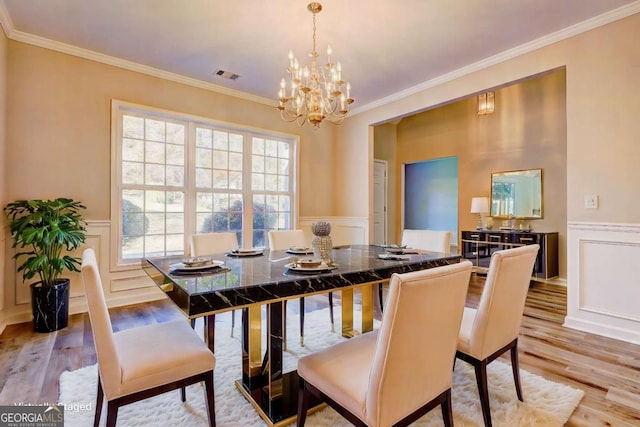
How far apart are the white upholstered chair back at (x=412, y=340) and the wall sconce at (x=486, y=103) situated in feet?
15.4

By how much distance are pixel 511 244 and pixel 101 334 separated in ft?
16.1

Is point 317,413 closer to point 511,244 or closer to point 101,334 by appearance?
point 101,334

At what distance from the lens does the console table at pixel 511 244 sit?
4391mm

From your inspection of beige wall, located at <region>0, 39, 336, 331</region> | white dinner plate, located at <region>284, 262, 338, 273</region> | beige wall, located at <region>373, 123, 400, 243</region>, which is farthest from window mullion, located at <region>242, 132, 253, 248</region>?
beige wall, located at <region>373, 123, 400, 243</region>

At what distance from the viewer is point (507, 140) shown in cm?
514

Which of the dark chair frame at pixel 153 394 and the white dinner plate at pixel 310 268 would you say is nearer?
the dark chair frame at pixel 153 394

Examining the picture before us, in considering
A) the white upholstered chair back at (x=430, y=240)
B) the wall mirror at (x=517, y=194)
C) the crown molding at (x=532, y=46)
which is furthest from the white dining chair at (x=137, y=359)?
the wall mirror at (x=517, y=194)

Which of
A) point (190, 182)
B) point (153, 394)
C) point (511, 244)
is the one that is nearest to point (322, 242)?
point (153, 394)

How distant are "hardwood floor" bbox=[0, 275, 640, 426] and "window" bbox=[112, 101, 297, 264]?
0.99 metres

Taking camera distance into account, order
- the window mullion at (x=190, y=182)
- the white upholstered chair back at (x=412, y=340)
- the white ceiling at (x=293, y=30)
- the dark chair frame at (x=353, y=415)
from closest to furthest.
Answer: the white upholstered chair back at (x=412, y=340), the dark chair frame at (x=353, y=415), the white ceiling at (x=293, y=30), the window mullion at (x=190, y=182)

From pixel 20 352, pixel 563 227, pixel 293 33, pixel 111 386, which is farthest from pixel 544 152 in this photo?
pixel 20 352

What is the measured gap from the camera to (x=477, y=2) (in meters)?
2.46

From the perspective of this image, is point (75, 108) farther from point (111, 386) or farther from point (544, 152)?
point (544, 152)

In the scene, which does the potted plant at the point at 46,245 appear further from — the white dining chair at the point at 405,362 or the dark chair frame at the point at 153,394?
the white dining chair at the point at 405,362
